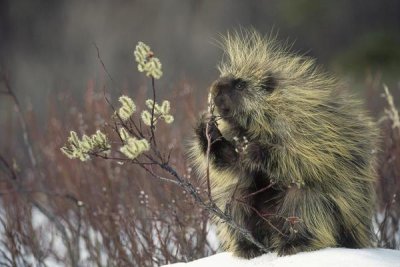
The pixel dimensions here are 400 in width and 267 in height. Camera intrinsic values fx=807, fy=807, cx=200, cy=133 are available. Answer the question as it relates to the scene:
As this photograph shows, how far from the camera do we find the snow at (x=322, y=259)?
11.6 ft

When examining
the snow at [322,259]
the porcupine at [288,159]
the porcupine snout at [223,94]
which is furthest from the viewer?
the porcupine snout at [223,94]

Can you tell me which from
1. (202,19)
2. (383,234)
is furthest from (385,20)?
(383,234)

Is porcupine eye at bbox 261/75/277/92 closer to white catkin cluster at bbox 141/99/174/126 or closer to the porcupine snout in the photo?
the porcupine snout

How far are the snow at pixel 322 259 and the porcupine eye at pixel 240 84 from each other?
2.89 feet

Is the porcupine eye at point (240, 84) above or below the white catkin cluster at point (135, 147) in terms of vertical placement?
above

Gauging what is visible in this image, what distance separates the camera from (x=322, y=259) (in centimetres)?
370

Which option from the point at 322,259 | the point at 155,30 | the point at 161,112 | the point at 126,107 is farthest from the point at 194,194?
the point at 155,30

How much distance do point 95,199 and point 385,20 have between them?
50.7ft

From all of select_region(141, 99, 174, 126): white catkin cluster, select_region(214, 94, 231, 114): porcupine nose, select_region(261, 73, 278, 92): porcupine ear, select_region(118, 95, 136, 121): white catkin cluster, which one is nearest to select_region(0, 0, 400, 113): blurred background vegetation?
select_region(261, 73, 278, 92): porcupine ear

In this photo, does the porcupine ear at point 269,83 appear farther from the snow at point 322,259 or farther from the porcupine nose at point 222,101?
the snow at point 322,259

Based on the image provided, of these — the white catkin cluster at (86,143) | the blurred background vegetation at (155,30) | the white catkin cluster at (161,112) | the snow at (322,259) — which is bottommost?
the snow at (322,259)

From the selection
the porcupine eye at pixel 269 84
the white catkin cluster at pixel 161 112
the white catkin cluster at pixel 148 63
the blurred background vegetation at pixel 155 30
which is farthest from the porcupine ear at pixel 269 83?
the blurred background vegetation at pixel 155 30

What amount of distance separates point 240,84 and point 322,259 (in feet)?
3.53

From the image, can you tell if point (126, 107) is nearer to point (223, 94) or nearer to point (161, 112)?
point (161, 112)
